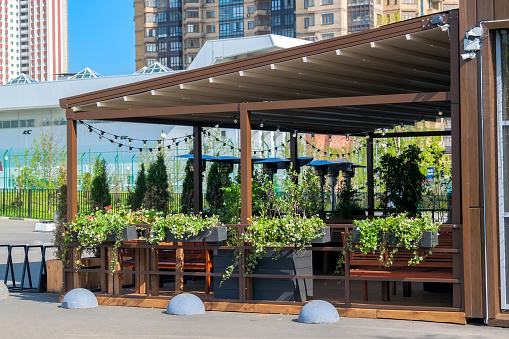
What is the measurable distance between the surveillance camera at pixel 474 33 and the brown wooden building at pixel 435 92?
15mm

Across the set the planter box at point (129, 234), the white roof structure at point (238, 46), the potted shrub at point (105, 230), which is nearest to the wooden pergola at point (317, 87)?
the potted shrub at point (105, 230)

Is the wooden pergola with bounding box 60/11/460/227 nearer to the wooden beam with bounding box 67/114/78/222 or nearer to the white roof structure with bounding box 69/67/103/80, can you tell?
the wooden beam with bounding box 67/114/78/222

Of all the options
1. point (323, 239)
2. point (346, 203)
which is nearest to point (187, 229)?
point (323, 239)

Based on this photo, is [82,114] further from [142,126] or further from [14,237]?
[142,126]

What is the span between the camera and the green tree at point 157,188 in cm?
1702

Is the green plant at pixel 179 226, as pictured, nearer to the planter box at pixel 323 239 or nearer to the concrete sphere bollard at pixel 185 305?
the concrete sphere bollard at pixel 185 305

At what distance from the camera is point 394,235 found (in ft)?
28.1

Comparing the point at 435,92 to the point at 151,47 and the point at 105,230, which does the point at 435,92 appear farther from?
the point at 151,47

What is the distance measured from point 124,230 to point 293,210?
7.34 feet

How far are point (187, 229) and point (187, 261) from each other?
105 centimetres

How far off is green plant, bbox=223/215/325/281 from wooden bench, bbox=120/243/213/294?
65 cm

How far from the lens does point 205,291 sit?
34.3 ft

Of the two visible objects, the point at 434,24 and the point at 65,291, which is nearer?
the point at 434,24

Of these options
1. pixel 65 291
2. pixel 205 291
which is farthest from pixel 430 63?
pixel 65 291
